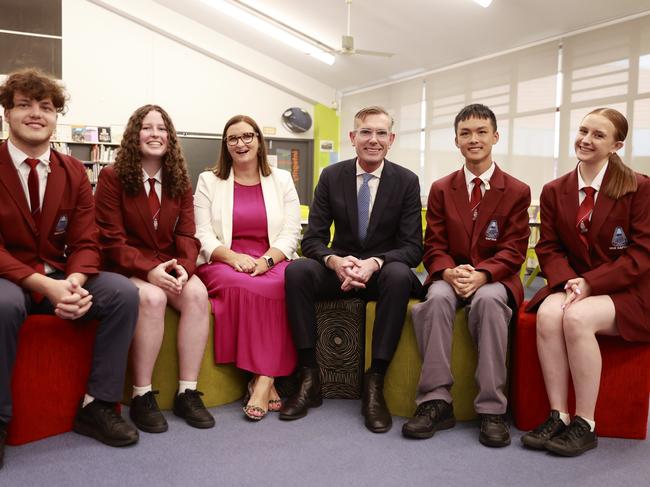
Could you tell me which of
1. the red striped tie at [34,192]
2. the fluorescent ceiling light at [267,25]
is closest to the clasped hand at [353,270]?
the red striped tie at [34,192]

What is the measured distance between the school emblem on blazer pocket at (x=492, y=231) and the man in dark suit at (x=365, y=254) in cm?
33

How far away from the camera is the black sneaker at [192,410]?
7.38 feet

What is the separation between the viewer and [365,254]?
270 cm

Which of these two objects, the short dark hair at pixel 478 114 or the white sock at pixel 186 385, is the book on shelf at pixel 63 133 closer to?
the white sock at pixel 186 385

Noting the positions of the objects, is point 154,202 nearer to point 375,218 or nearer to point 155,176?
point 155,176

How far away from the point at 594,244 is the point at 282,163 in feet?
30.4

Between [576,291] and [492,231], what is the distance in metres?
0.44

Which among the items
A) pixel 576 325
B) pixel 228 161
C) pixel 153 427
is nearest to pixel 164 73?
pixel 228 161

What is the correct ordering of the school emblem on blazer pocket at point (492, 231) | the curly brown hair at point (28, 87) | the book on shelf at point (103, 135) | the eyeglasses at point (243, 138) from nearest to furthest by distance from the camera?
1. the curly brown hair at point (28, 87)
2. the school emblem on blazer pocket at point (492, 231)
3. the eyeglasses at point (243, 138)
4. the book on shelf at point (103, 135)

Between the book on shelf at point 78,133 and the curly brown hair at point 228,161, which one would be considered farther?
the book on shelf at point 78,133

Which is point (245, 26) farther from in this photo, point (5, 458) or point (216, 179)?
point (5, 458)

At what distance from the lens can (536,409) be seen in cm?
226

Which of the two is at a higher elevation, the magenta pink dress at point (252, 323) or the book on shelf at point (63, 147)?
the book on shelf at point (63, 147)

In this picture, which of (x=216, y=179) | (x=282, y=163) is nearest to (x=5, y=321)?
(x=216, y=179)
